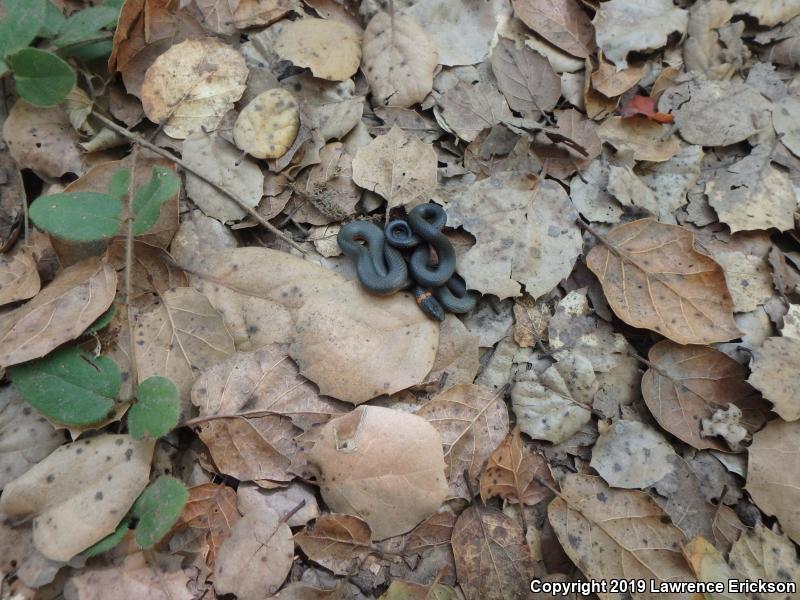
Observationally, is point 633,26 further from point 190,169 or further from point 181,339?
point 181,339

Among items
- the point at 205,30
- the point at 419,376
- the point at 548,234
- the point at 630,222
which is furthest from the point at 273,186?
the point at 630,222

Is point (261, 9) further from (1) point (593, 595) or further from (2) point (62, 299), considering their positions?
(1) point (593, 595)

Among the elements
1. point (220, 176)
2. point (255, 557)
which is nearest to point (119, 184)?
point (220, 176)

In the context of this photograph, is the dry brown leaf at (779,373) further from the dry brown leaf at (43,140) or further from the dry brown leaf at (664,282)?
the dry brown leaf at (43,140)

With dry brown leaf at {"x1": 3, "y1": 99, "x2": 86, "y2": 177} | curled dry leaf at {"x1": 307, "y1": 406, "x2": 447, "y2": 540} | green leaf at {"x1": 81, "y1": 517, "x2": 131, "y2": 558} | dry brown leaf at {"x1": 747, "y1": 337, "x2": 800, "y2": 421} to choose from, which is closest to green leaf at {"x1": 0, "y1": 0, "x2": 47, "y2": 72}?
dry brown leaf at {"x1": 3, "y1": 99, "x2": 86, "y2": 177}

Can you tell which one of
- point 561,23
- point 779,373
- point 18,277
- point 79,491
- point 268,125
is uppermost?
point 561,23

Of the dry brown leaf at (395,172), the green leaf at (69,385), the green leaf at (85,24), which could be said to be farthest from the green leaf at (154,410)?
the green leaf at (85,24)

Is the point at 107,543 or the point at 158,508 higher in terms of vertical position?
the point at 158,508
